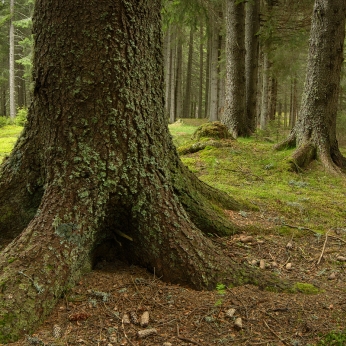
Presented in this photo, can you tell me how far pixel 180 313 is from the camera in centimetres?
241

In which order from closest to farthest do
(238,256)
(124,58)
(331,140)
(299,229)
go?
(124,58)
(238,256)
(299,229)
(331,140)

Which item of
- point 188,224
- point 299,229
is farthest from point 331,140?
point 188,224

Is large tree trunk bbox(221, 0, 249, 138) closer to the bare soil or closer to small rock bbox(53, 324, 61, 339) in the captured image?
the bare soil

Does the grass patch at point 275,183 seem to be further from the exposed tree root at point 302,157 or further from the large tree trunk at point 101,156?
the large tree trunk at point 101,156

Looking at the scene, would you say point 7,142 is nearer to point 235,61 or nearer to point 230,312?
point 235,61

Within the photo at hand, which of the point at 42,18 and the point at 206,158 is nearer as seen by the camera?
the point at 42,18

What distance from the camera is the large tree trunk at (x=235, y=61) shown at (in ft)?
32.3

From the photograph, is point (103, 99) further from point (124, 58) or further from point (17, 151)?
point (17, 151)

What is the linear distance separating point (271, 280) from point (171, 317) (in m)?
1.03

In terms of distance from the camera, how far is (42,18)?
2750 millimetres

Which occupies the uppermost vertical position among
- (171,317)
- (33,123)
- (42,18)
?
(42,18)

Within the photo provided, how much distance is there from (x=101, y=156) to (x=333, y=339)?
6.67 feet

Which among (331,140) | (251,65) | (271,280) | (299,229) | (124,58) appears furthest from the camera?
(251,65)

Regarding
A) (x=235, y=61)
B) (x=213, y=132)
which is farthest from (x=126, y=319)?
(x=235, y=61)
